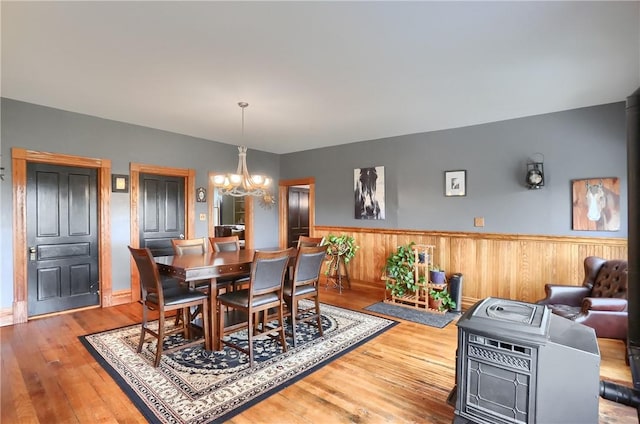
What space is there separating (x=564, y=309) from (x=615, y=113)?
226 cm

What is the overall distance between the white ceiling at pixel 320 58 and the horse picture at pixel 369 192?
141 centimetres

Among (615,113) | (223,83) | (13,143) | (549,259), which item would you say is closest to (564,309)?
(549,259)

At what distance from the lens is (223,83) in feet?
10.0

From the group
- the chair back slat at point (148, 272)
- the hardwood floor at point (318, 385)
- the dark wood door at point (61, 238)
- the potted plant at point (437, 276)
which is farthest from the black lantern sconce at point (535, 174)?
the dark wood door at point (61, 238)

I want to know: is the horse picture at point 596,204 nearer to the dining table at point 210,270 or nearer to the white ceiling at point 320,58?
the white ceiling at point 320,58

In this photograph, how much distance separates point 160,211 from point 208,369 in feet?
9.96

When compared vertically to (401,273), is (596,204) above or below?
above

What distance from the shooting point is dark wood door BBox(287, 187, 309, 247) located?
6.93 meters

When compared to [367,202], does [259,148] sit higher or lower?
higher

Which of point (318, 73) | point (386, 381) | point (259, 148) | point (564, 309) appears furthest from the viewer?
point (259, 148)

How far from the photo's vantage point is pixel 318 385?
7.82ft

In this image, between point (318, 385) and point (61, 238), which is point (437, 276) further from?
point (61, 238)

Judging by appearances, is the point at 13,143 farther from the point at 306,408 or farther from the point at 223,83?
the point at 306,408

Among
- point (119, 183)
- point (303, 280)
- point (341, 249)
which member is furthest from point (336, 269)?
point (119, 183)
